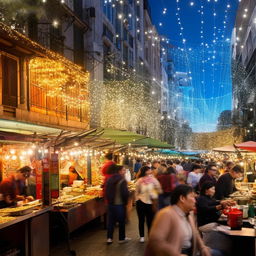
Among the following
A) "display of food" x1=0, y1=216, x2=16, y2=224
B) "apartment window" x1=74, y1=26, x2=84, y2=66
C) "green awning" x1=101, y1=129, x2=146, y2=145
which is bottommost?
"display of food" x1=0, y1=216, x2=16, y2=224

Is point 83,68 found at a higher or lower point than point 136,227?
higher

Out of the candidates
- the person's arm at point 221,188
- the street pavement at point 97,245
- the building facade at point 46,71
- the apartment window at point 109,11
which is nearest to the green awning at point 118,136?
the building facade at point 46,71

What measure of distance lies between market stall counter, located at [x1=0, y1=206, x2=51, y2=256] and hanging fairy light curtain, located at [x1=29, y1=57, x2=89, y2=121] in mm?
9749

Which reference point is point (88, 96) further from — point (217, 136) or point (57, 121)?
point (217, 136)

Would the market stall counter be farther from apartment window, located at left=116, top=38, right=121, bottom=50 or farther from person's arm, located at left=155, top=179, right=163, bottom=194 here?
apartment window, located at left=116, top=38, right=121, bottom=50

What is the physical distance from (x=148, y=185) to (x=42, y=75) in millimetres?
10444

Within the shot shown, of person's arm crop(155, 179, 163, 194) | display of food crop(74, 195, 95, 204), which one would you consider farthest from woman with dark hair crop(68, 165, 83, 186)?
person's arm crop(155, 179, 163, 194)

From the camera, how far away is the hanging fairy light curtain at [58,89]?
18.0 meters

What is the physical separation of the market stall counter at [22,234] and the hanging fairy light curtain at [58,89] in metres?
9.75

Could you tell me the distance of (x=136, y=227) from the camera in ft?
41.0

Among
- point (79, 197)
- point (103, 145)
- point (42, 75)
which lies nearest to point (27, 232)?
point (79, 197)

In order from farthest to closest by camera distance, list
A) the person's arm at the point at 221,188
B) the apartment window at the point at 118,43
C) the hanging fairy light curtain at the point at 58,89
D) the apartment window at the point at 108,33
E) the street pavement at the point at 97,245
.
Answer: the apartment window at the point at 118,43 → the apartment window at the point at 108,33 → the hanging fairy light curtain at the point at 58,89 → the person's arm at the point at 221,188 → the street pavement at the point at 97,245

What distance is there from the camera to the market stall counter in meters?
7.97

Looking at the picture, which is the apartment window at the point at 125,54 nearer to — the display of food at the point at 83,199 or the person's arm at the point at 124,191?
the display of food at the point at 83,199
